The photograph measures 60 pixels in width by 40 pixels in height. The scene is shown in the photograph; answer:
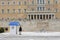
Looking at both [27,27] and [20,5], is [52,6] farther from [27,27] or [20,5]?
[27,27]

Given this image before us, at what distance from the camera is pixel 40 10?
87.1 meters

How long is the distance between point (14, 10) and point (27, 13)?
468 centimetres

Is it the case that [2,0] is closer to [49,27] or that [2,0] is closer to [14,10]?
[14,10]

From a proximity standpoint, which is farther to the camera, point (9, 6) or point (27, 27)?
point (9, 6)

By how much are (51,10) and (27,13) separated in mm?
7463

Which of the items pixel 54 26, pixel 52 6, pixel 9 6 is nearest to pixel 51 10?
pixel 52 6

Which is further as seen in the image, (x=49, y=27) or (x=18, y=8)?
(x=18, y=8)

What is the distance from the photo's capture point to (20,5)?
88750 mm

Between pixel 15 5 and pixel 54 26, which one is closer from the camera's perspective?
pixel 54 26

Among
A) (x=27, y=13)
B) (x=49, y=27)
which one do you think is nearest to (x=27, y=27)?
(x=49, y=27)

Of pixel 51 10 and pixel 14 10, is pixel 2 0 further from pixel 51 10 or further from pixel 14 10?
pixel 51 10

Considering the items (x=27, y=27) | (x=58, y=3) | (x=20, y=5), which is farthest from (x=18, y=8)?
(x=27, y=27)

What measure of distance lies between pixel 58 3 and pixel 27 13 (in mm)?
10237

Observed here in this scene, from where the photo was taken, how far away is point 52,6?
290 ft
